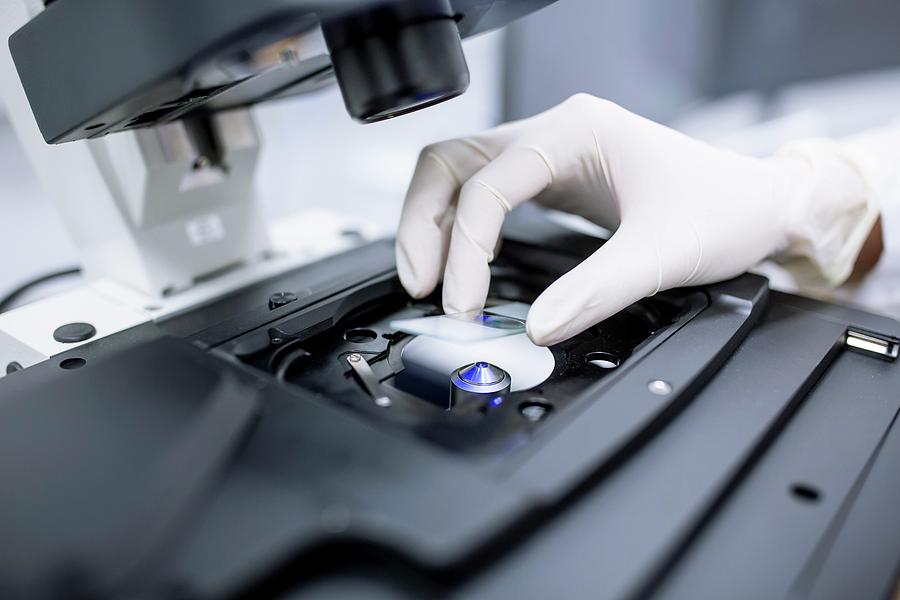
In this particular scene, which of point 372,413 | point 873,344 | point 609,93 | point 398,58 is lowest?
point 873,344

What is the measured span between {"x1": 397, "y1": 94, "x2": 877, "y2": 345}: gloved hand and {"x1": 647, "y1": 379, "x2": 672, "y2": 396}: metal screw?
0.37 feet

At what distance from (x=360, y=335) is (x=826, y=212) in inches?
25.9

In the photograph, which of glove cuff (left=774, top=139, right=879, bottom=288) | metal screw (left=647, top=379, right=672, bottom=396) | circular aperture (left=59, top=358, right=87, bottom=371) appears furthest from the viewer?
glove cuff (left=774, top=139, right=879, bottom=288)

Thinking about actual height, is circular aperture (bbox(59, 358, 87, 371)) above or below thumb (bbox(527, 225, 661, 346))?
above

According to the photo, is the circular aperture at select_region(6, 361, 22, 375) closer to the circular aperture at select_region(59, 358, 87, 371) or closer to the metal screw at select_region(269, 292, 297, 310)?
the circular aperture at select_region(59, 358, 87, 371)

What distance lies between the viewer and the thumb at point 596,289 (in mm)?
567

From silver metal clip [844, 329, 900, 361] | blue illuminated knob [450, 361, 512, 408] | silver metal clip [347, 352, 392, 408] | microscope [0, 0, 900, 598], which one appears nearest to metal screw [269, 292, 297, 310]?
microscope [0, 0, 900, 598]

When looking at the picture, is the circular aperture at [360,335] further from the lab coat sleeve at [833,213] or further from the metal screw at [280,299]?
the lab coat sleeve at [833,213]

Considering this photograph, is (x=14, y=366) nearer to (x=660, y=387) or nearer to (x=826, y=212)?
(x=660, y=387)

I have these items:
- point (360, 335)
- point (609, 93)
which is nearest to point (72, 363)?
point (360, 335)

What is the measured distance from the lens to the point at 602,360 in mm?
617

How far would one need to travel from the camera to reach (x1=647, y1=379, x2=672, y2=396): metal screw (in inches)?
18.2

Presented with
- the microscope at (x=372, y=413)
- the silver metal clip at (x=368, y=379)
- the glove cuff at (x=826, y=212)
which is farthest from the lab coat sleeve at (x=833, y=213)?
the silver metal clip at (x=368, y=379)

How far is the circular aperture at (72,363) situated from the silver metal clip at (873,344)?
74 cm
